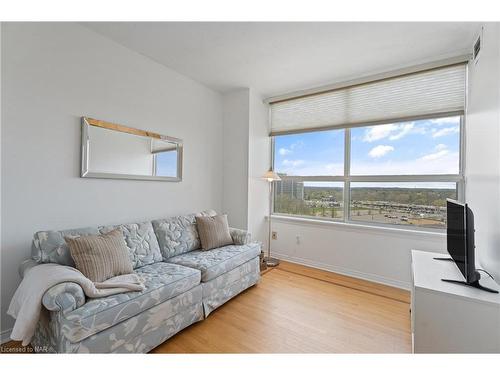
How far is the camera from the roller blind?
8.27 feet

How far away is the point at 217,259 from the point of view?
7.48 feet

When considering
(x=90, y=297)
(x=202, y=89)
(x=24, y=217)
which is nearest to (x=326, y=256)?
(x=90, y=297)

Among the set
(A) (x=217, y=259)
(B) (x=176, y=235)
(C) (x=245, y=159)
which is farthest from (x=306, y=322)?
(C) (x=245, y=159)

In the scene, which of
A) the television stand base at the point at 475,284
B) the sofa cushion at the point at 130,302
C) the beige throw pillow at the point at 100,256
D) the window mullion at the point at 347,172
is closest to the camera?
the sofa cushion at the point at 130,302

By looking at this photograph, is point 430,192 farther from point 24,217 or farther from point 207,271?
point 24,217

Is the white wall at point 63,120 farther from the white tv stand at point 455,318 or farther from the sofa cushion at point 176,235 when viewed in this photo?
the white tv stand at point 455,318

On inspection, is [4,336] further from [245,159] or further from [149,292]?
[245,159]

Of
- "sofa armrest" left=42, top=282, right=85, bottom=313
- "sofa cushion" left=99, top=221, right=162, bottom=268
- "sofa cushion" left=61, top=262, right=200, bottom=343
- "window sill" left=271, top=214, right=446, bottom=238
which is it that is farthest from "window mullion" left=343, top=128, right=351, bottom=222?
"sofa armrest" left=42, top=282, right=85, bottom=313

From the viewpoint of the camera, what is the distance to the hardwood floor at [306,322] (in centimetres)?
171

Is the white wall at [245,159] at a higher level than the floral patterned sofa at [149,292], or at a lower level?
higher

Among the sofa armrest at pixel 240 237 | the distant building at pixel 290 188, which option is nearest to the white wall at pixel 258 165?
the distant building at pixel 290 188

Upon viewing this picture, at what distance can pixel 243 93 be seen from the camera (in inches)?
137

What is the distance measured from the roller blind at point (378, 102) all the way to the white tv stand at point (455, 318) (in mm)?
1967

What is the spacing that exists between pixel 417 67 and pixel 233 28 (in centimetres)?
210
